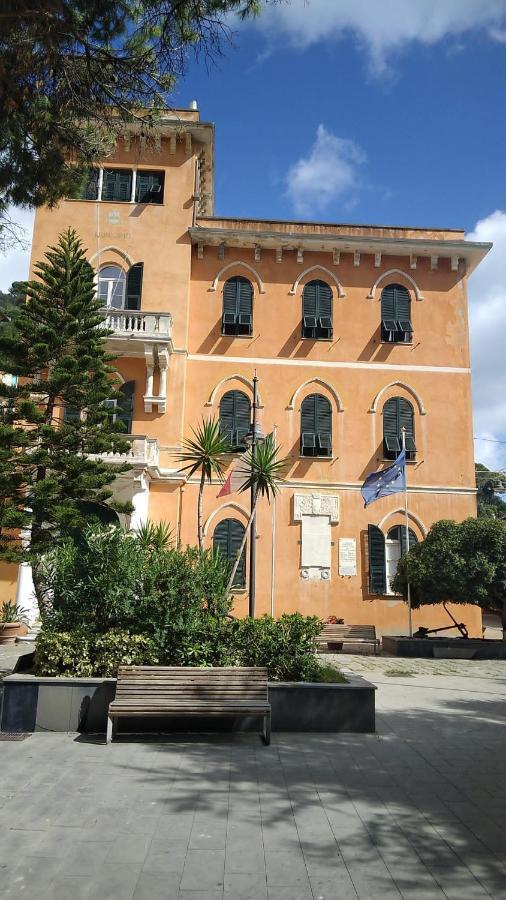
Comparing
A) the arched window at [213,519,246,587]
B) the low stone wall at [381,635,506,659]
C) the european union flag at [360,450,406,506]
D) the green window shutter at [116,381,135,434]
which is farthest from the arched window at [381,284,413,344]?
the low stone wall at [381,635,506,659]

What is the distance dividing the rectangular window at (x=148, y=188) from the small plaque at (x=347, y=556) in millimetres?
12036

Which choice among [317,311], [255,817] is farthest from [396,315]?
[255,817]

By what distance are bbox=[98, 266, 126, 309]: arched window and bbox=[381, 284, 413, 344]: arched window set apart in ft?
27.0

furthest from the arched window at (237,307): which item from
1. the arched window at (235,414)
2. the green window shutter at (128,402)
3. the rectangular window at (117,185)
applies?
the rectangular window at (117,185)

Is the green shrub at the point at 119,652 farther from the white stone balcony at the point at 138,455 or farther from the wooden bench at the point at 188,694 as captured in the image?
the white stone balcony at the point at 138,455

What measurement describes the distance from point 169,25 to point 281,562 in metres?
14.5

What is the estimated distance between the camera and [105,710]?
24.3 feet

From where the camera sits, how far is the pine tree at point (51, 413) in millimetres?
13164

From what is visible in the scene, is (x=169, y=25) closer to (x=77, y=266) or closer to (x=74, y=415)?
(x=77, y=266)

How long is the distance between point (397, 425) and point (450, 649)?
289 inches

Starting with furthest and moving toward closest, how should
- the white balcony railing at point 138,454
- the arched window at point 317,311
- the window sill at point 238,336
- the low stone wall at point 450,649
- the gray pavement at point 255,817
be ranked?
1. the arched window at point 317,311
2. the window sill at point 238,336
3. the white balcony railing at point 138,454
4. the low stone wall at point 450,649
5. the gray pavement at point 255,817

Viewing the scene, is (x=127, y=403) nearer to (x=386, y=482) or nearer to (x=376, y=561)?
(x=386, y=482)

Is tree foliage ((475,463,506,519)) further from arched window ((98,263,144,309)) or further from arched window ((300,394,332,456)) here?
arched window ((98,263,144,309))

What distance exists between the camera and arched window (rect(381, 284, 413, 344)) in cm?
2097
